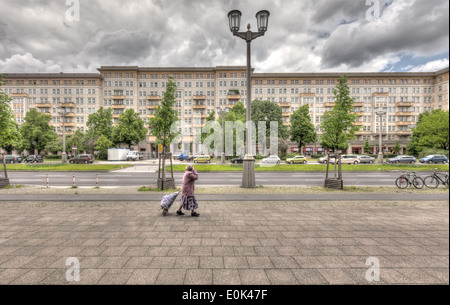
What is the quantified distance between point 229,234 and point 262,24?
1103 cm

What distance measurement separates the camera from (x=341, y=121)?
12.0 m

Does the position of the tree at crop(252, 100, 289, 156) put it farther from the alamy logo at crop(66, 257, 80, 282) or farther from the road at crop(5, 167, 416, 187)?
the alamy logo at crop(66, 257, 80, 282)

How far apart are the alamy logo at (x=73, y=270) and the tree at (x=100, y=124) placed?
178ft

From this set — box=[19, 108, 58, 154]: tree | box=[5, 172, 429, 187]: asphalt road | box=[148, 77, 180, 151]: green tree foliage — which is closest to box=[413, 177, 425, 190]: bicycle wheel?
box=[5, 172, 429, 187]: asphalt road

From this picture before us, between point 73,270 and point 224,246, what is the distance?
2712mm

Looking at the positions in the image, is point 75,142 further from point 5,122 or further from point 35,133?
point 5,122

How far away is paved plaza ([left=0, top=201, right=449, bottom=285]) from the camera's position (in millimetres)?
3281

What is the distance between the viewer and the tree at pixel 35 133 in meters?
45.3

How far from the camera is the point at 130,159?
142ft

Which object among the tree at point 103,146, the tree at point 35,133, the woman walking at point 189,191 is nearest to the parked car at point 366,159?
the woman walking at point 189,191

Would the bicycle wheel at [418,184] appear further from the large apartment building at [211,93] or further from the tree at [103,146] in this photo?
the large apartment building at [211,93]

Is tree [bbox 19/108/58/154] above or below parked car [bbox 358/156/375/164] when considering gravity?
above

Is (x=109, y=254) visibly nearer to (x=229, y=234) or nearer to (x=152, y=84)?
(x=229, y=234)

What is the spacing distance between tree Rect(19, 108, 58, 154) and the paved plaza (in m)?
51.6
